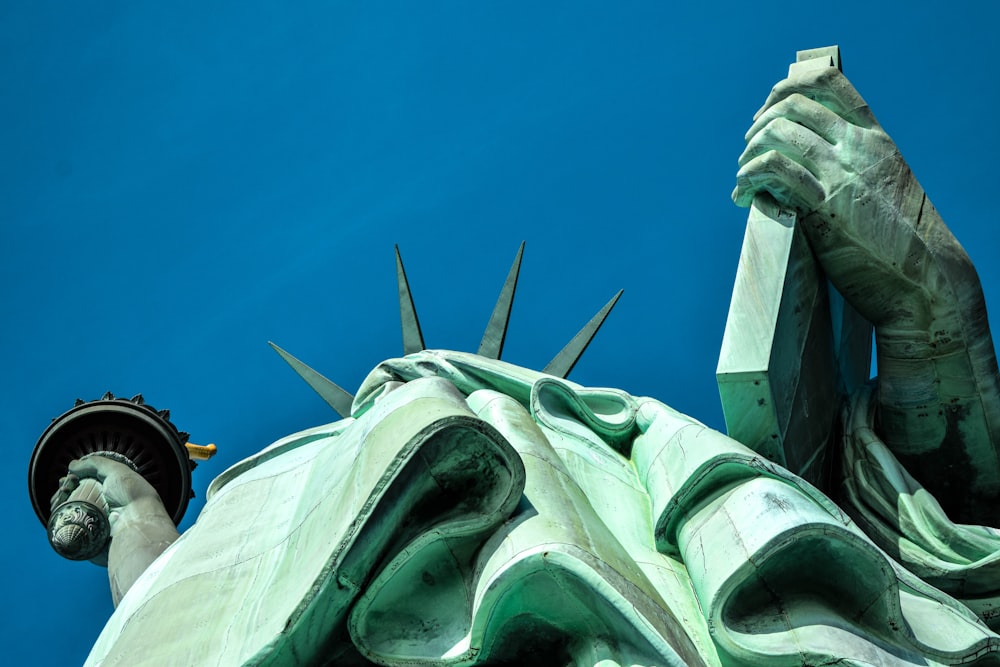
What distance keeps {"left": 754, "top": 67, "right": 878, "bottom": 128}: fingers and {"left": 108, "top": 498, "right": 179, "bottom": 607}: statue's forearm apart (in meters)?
4.65

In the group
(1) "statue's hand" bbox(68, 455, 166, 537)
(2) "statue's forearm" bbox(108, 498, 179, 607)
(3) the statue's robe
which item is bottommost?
(3) the statue's robe

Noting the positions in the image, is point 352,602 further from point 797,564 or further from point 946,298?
point 946,298

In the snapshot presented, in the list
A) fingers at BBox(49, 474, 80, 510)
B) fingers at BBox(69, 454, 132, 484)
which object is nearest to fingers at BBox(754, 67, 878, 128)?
fingers at BBox(69, 454, 132, 484)

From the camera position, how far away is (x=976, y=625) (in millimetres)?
6738

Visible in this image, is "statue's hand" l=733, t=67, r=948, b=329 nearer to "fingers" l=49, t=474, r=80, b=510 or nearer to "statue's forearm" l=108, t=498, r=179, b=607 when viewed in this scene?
"statue's forearm" l=108, t=498, r=179, b=607

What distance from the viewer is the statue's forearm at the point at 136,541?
10273 millimetres

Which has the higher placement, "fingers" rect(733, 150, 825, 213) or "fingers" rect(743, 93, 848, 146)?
"fingers" rect(743, 93, 848, 146)

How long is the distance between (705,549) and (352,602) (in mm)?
1410

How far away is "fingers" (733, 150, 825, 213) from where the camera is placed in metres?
8.49

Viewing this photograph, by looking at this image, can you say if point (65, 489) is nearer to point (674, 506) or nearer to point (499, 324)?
point (499, 324)

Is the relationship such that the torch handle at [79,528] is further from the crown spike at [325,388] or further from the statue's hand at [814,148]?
the statue's hand at [814,148]

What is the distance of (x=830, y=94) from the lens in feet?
29.2

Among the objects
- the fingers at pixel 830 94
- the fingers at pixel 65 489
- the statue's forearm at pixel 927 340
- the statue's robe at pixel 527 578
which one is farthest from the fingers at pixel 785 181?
the fingers at pixel 65 489

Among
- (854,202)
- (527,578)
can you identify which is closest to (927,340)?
(854,202)
